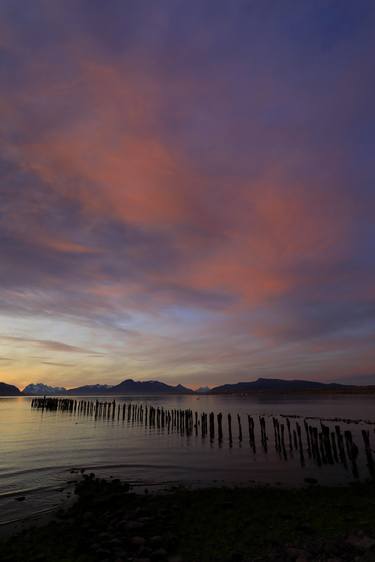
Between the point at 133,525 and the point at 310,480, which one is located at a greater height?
the point at 133,525

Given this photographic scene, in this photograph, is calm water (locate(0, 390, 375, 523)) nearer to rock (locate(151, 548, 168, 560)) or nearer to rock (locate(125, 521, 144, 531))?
rock (locate(125, 521, 144, 531))

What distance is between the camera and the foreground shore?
9.70m

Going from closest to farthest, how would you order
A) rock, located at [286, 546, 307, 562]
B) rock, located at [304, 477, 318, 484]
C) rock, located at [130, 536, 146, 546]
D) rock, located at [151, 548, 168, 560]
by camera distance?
1. rock, located at [286, 546, 307, 562]
2. rock, located at [151, 548, 168, 560]
3. rock, located at [130, 536, 146, 546]
4. rock, located at [304, 477, 318, 484]

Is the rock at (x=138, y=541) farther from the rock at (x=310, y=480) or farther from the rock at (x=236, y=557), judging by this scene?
the rock at (x=310, y=480)

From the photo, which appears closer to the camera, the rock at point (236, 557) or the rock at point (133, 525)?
the rock at point (236, 557)

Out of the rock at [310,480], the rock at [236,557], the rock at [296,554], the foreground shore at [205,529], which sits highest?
the rock at [296,554]

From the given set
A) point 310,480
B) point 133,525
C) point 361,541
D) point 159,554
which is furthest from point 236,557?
point 310,480

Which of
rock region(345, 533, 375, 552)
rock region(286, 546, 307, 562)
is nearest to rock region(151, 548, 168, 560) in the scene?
rock region(286, 546, 307, 562)

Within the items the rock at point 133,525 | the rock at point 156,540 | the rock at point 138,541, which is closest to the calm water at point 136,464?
the rock at point 133,525

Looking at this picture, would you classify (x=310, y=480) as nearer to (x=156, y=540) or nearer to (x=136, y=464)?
(x=136, y=464)

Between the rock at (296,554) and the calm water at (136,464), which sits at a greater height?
the rock at (296,554)

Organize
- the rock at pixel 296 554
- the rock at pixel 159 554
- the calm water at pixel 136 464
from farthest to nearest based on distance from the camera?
the calm water at pixel 136 464, the rock at pixel 159 554, the rock at pixel 296 554

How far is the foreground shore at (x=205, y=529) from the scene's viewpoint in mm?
9695

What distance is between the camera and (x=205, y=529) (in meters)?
11.8
